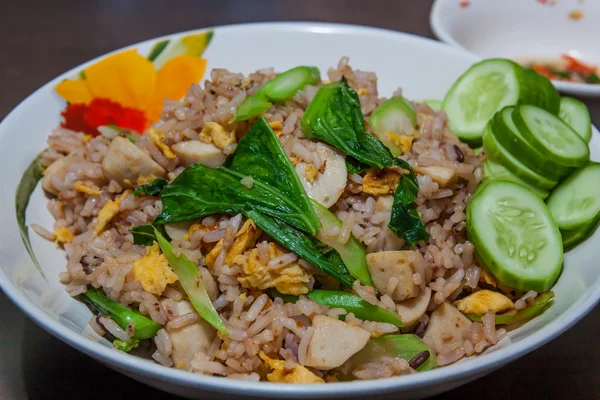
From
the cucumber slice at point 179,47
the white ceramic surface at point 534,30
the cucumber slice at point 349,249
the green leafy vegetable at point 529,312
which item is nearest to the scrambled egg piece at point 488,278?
the green leafy vegetable at point 529,312

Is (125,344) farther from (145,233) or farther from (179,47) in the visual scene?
(179,47)

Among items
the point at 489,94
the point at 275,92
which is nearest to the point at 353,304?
the point at 275,92

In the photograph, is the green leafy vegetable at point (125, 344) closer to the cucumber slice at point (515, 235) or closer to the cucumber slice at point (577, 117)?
the cucumber slice at point (515, 235)

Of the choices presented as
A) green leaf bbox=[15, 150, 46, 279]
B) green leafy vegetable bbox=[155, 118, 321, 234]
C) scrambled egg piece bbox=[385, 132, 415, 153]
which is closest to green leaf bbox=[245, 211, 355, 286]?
green leafy vegetable bbox=[155, 118, 321, 234]

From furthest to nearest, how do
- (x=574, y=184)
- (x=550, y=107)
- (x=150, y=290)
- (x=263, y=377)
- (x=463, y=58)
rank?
(x=463, y=58) < (x=550, y=107) < (x=574, y=184) < (x=150, y=290) < (x=263, y=377)

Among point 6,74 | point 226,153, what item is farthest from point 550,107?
point 6,74

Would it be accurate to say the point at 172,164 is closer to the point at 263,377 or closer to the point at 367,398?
the point at 263,377

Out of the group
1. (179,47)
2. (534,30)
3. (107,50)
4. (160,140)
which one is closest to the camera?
(160,140)
